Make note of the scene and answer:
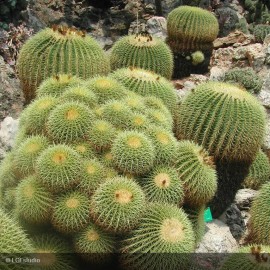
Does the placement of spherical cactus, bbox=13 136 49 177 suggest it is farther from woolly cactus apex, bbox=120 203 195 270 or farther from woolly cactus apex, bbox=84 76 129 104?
woolly cactus apex, bbox=120 203 195 270

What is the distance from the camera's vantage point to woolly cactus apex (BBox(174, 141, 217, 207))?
3340 millimetres

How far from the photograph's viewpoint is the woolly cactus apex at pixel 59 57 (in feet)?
15.6

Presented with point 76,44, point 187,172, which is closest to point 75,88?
point 187,172

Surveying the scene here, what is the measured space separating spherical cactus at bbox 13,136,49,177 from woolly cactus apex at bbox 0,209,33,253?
0.66 meters

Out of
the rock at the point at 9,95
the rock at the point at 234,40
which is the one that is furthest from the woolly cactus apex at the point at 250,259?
the rock at the point at 234,40

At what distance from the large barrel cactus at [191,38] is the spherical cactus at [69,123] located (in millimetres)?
4547

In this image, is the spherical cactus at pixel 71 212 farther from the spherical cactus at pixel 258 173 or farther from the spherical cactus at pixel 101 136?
the spherical cactus at pixel 258 173

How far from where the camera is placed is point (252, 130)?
4.07 meters

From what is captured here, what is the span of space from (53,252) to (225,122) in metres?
1.66

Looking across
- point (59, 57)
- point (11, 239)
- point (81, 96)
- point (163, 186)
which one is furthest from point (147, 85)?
point (11, 239)

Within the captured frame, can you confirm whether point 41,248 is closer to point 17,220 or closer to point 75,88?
point 17,220

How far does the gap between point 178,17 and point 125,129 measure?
4.64m

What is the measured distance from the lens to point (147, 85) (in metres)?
4.23

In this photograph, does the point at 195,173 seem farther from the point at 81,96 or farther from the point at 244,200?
the point at 244,200
